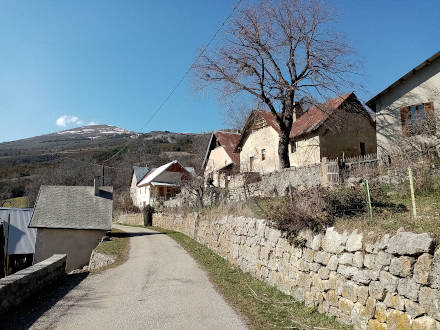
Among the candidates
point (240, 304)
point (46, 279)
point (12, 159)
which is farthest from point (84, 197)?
point (12, 159)

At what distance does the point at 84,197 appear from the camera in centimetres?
2803

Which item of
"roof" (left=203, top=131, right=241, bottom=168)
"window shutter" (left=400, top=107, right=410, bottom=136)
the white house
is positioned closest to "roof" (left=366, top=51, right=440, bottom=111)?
"window shutter" (left=400, top=107, right=410, bottom=136)

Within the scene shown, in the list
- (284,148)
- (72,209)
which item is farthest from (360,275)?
(72,209)

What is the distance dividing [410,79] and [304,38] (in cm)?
650

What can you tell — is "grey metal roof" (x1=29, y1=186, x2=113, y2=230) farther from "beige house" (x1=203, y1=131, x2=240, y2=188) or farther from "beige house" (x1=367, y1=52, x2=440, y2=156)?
"beige house" (x1=367, y1=52, x2=440, y2=156)

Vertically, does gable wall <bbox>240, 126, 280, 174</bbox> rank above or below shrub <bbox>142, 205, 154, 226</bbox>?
above

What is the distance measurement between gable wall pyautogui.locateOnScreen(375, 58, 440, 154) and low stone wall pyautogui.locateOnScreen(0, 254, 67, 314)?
15211 millimetres

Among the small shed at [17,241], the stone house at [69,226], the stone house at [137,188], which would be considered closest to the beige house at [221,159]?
the stone house at [69,226]

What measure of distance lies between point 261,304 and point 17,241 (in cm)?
2617

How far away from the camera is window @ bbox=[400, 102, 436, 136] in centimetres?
1430

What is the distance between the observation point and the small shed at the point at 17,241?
2667 centimetres

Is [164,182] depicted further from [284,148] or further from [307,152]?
[284,148]

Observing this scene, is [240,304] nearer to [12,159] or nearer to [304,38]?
[304,38]

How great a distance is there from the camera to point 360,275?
602 cm
